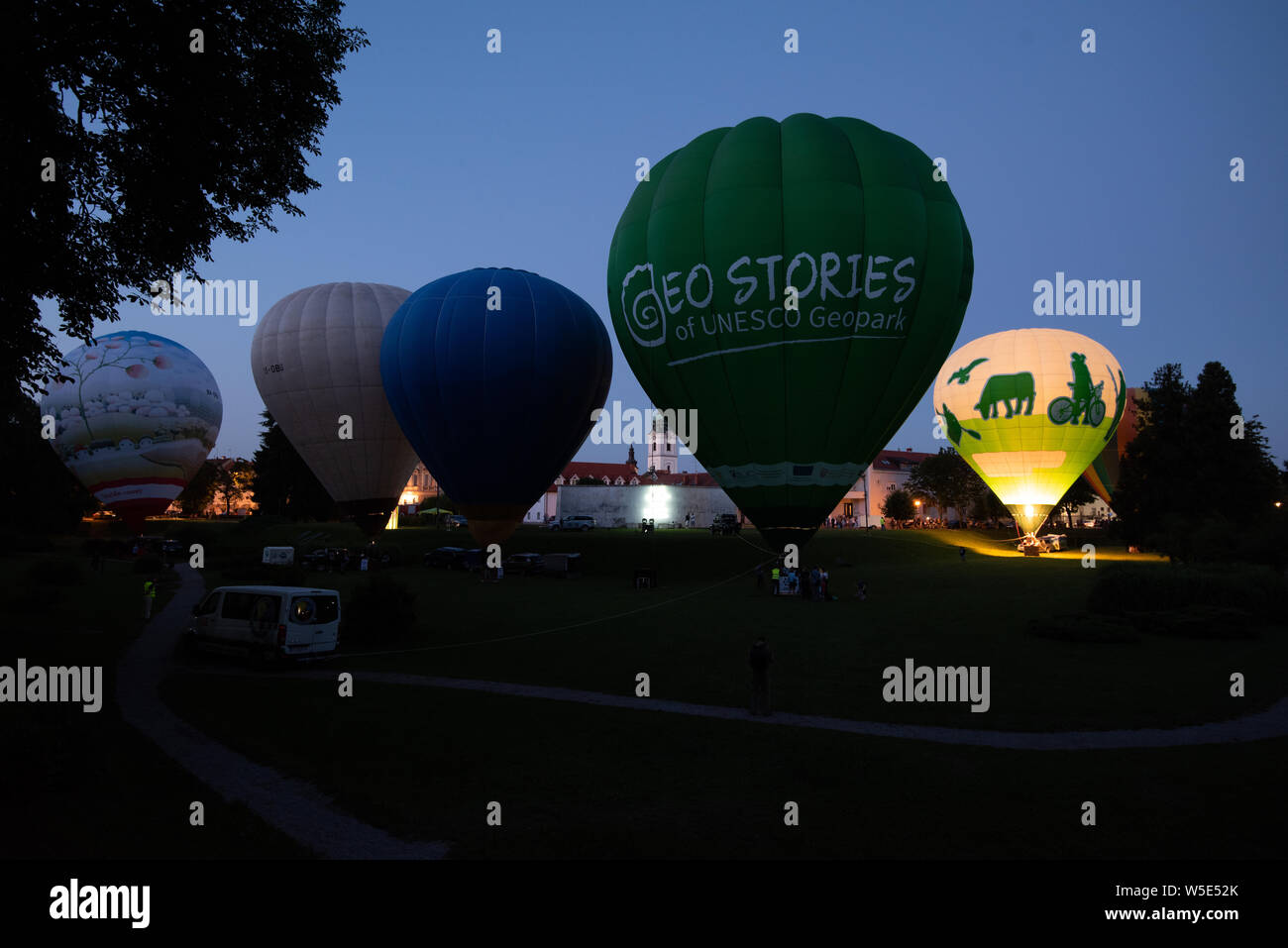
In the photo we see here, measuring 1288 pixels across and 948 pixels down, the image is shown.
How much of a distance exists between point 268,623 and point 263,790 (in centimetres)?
916

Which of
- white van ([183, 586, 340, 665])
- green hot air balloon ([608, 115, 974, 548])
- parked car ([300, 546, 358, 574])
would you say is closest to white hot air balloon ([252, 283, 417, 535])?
parked car ([300, 546, 358, 574])

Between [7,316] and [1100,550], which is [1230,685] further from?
[1100,550]

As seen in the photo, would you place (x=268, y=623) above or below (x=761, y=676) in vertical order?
above

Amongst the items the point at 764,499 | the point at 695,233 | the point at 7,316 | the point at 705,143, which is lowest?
the point at 764,499

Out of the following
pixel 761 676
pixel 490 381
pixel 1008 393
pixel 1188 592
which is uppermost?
pixel 1008 393

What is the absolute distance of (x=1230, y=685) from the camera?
16.6 metres

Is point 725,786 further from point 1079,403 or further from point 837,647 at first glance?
point 1079,403

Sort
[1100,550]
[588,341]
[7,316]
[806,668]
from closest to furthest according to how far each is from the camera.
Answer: [7,316] → [806,668] → [588,341] → [1100,550]

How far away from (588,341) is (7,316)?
76.8 ft

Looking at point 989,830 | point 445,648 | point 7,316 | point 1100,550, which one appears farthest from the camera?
point 1100,550

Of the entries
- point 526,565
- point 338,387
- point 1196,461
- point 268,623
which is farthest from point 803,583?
point 1196,461

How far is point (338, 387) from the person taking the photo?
36844 mm

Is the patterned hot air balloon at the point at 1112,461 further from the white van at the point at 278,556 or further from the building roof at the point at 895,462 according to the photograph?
the white van at the point at 278,556
